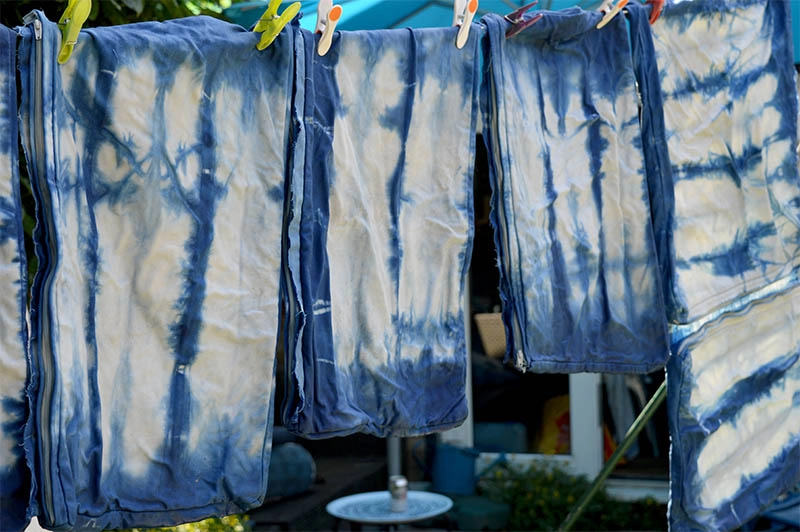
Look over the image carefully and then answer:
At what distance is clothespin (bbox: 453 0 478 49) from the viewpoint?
6.01ft

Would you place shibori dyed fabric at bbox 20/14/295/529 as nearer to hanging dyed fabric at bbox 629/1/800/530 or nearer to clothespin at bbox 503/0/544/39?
clothespin at bbox 503/0/544/39

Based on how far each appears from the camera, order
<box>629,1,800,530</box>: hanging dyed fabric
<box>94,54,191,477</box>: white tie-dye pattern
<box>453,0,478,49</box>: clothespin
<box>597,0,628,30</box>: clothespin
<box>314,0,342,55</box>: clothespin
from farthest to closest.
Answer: <box>629,1,800,530</box>: hanging dyed fabric → <box>597,0,628,30</box>: clothespin → <box>453,0,478,49</box>: clothespin → <box>314,0,342,55</box>: clothespin → <box>94,54,191,477</box>: white tie-dye pattern

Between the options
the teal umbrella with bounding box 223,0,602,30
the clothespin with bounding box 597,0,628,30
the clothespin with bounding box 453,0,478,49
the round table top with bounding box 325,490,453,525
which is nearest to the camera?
the clothespin with bounding box 453,0,478,49

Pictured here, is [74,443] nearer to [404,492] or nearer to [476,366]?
[404,492]

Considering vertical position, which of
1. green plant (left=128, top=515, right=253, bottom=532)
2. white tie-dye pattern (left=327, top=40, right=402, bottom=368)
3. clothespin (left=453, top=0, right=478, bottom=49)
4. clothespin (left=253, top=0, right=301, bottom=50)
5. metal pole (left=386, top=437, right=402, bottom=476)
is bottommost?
metal pole (left=386, top=437, right=402, bottom=476)

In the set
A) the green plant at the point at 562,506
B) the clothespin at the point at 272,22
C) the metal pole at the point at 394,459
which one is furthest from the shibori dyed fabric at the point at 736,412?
the metal pole at the point at 394,459

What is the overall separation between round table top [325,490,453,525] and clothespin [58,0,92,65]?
3268mm

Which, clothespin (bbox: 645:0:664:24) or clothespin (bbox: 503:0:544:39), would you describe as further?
→ clothespin (bbox: 645:0:664:24)

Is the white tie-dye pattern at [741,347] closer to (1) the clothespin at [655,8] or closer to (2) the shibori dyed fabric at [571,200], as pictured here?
(2) the shibori dyed fabric at [571,200]


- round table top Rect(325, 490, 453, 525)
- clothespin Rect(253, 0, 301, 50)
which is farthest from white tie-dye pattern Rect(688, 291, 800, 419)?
round table top Rect(325, 490, 453, 525)

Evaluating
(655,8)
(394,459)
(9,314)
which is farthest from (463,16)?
(394,459)

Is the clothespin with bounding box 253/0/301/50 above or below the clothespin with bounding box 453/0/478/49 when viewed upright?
below

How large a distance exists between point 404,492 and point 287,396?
9.77 feet

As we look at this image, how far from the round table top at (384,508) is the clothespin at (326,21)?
3065 millimetres
